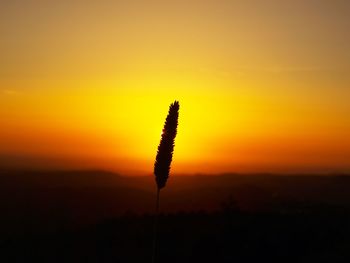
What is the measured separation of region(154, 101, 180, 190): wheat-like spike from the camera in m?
6.61

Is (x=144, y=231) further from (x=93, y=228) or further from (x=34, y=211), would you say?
(x=34, y=211)

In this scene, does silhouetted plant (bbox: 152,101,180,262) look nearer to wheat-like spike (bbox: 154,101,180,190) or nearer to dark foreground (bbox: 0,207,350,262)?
wheat-like spike (bbox: 154,101,180,190)

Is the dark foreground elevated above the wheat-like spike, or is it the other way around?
the wheat-like spike

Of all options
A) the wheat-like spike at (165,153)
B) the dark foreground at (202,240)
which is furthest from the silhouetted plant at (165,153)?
the dark foreground at (202,240)

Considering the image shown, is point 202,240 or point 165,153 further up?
point 165,153

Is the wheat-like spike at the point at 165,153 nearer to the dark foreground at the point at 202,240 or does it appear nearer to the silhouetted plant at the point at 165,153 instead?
the silhouetted plant at the point at 165,153

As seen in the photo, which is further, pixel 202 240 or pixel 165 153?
pixel 202 240

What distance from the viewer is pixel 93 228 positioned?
109 ft

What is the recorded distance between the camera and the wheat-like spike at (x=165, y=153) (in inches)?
260

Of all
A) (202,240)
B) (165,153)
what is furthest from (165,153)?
(202,240)

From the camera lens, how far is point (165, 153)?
21.8 ft

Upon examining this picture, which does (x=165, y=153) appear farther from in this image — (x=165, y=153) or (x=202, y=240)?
(x=202, y=240)

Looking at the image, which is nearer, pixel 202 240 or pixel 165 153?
pixel 165 153

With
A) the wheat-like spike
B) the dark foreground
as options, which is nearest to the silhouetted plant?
the wheat-like spike
